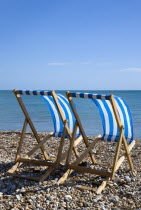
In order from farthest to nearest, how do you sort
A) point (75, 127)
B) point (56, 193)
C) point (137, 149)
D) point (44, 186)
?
point (137, 149) < point (75, 127) < point (44, 186) < point (56, 193)

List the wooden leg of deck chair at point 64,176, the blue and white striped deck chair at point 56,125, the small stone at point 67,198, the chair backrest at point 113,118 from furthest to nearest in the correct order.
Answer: the blue and white striped deck chair at point 56,125 → the chair backrest at point 113,118 → the wooden leg of deck chair at point 64,176 → the small stone at point 67,198

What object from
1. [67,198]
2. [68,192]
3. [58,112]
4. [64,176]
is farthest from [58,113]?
[67,198]

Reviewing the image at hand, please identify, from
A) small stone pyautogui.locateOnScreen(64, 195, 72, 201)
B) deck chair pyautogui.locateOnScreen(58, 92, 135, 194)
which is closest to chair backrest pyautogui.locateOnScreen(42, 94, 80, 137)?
deck chair pyautogui.locateOnScreen(58, 92, 135, 194)

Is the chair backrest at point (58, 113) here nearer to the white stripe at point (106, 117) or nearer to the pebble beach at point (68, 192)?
the white stripe at point (106, 117)

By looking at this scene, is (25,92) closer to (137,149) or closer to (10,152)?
(10,152)

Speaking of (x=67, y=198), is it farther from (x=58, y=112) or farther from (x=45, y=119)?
(x=45, y=119)

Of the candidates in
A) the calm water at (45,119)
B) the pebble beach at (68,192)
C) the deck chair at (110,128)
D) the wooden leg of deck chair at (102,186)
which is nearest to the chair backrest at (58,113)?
the deck chair at (110,128)

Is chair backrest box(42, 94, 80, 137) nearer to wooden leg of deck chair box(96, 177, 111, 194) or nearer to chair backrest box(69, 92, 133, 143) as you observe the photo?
chair backrest box(69, 92, 133, 143)

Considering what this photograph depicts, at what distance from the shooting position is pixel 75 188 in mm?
4820

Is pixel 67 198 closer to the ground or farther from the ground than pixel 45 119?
farther from the ground

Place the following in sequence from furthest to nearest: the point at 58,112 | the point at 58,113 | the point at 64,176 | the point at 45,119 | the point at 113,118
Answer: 1. the point at 45,119
2. the point at 58,113
3. the point at 58,112
4. the point at 113,118
5. the point at 64,176

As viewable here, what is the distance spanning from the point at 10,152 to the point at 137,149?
3.22m

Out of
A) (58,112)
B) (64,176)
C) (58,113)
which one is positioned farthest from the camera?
(58,113)

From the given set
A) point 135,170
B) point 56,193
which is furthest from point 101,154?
point 56,193
